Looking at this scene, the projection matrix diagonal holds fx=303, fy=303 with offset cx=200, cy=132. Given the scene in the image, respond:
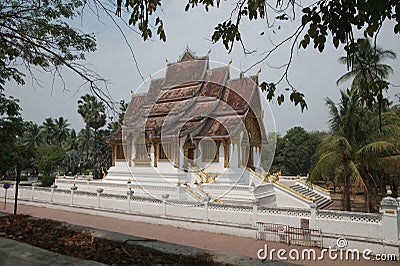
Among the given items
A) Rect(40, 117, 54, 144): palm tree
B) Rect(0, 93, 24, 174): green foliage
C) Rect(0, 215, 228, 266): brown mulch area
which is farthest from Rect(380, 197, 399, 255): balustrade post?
Rect(40, 117, 54, 144): palm tree

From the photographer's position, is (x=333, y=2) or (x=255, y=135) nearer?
(x=333, y=2)

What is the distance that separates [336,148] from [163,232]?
798 cm

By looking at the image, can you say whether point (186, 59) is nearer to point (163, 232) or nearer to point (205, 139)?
point (205, 139)

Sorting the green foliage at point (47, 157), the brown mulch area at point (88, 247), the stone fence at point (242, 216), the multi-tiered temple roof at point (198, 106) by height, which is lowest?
the stone fence at point (242, 216)

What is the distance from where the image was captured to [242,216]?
1034cm

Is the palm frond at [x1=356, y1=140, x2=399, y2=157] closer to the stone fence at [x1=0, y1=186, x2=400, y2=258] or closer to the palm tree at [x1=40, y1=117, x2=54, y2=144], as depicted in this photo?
the stone fence at [x1=0, y1=186, x2=400, y2=258]

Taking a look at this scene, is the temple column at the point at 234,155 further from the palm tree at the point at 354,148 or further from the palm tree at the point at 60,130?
the palm tree at the point at 60,130

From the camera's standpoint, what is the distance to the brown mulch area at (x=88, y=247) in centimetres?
245

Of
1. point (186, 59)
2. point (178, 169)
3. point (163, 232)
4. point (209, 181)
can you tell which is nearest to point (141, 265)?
point (163, 232)

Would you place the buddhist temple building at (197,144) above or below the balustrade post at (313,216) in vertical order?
above

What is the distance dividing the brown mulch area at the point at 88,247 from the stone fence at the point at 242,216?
24.5 ft

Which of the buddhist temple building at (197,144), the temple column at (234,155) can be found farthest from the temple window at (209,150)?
the temple column at (234,155)

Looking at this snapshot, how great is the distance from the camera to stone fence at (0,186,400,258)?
820 cm

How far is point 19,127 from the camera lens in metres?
5.06
